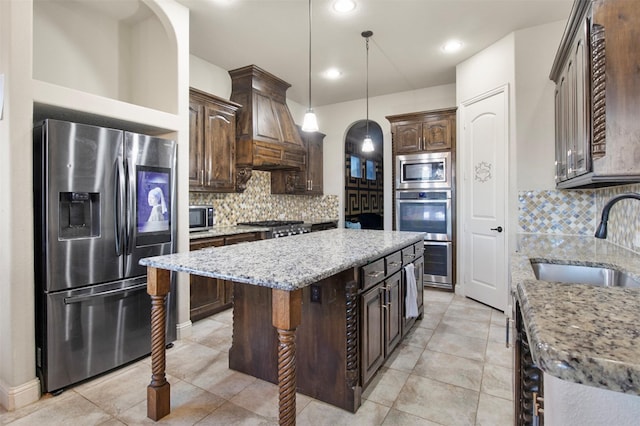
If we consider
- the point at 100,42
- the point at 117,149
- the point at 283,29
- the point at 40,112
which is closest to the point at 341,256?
the point at 117,149

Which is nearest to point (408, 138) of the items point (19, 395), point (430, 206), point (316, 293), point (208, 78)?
point (430, 206)

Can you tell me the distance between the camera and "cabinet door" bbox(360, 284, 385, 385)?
212cm

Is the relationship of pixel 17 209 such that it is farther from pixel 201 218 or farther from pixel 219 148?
pixel 219 148

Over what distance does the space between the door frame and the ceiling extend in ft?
1.88

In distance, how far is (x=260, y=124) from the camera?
4434mm

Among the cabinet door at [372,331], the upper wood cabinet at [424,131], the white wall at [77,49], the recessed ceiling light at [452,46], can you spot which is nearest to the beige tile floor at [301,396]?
the cabinet door at [372,331]

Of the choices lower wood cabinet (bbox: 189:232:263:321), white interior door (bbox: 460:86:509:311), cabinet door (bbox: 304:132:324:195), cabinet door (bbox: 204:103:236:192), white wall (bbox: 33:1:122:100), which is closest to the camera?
white wall (bbox: 33:1:122:100)

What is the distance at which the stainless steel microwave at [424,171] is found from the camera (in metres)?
4.60

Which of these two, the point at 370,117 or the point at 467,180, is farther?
the point at 370,117

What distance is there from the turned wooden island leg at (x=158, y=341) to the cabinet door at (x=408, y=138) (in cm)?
382

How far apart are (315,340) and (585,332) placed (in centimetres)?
169

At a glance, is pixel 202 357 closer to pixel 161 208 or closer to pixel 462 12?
pixel 161 208

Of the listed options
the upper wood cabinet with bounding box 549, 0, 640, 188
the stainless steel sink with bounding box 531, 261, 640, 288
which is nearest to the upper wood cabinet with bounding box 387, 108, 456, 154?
the upper wood cabinet with bounding box 549, 0, 640, 188

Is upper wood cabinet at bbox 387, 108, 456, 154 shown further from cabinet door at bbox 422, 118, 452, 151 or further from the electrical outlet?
the electrical outlet
